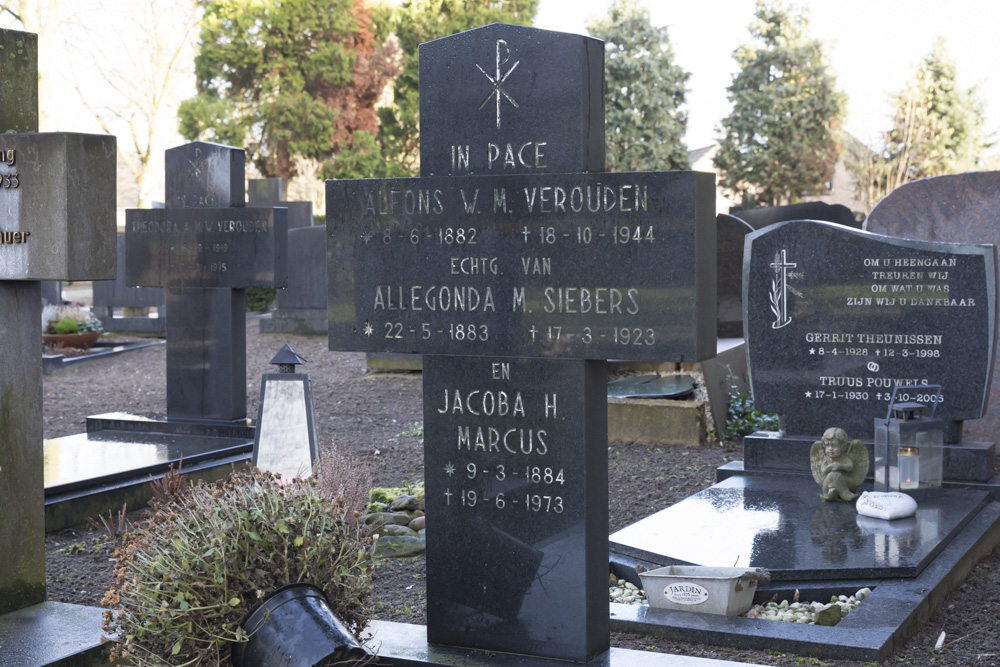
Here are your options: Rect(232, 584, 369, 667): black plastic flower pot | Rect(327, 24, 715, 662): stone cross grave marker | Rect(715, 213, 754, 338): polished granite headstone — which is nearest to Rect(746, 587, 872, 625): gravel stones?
Rect(327, 24, 715, 662): stone cross grave marker

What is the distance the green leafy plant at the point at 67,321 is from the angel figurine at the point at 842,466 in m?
13.6

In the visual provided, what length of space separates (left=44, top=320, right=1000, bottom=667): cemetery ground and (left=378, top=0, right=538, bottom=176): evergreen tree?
12.2 metres

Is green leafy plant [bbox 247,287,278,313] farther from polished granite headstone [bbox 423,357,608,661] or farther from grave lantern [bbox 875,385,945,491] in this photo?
polished granite headstone [bbox 423,357,608,661]

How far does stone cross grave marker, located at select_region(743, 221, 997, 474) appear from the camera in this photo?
717cm

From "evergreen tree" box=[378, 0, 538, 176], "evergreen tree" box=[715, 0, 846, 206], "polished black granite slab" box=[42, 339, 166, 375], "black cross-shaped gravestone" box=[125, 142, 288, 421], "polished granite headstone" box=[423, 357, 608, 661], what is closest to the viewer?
"polished granite headstone" box=[423, 357, 608, 661]

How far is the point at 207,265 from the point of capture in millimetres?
9406

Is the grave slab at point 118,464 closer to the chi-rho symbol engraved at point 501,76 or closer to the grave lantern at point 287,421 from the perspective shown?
the grave lantern at point 287,421

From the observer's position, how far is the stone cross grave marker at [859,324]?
23.5 feet

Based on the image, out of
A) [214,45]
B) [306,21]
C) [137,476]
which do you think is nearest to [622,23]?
[306,21]

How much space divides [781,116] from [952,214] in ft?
94.6

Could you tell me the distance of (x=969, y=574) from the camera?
18.8 ft

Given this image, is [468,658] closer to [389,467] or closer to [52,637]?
[52,637]

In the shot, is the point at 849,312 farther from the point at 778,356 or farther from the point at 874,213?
the point at 874,213

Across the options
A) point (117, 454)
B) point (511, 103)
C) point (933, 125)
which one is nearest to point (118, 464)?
point (117, 454)
